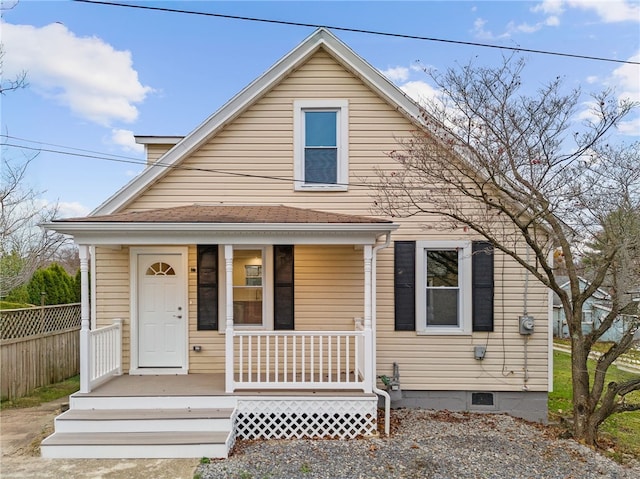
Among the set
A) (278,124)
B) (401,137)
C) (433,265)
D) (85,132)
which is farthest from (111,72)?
(433,265)

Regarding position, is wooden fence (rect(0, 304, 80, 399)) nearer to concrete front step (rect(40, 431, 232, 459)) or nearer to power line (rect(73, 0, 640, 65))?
concrete front step (rect(40, 431, 232, 459))

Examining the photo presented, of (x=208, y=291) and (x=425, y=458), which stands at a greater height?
(x=208, y=291)

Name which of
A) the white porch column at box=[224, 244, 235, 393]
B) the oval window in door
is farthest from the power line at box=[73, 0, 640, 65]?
the oval window in door

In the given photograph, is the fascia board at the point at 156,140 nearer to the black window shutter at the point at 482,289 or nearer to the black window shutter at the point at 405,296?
the black window shutter at the point at 405,296

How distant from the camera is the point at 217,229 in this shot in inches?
214

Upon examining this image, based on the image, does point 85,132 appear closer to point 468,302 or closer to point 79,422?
point 79,422

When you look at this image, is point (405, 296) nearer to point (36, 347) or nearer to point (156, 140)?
point (156, 140)

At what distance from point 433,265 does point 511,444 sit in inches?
115

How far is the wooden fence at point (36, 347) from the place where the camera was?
282 inches

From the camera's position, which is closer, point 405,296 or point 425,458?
point 425,458

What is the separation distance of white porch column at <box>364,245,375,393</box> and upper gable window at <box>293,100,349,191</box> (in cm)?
174

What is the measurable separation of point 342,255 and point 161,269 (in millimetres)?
3285

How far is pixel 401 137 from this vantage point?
22.7 ft

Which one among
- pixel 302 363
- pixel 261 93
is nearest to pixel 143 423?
pixel 302 363
